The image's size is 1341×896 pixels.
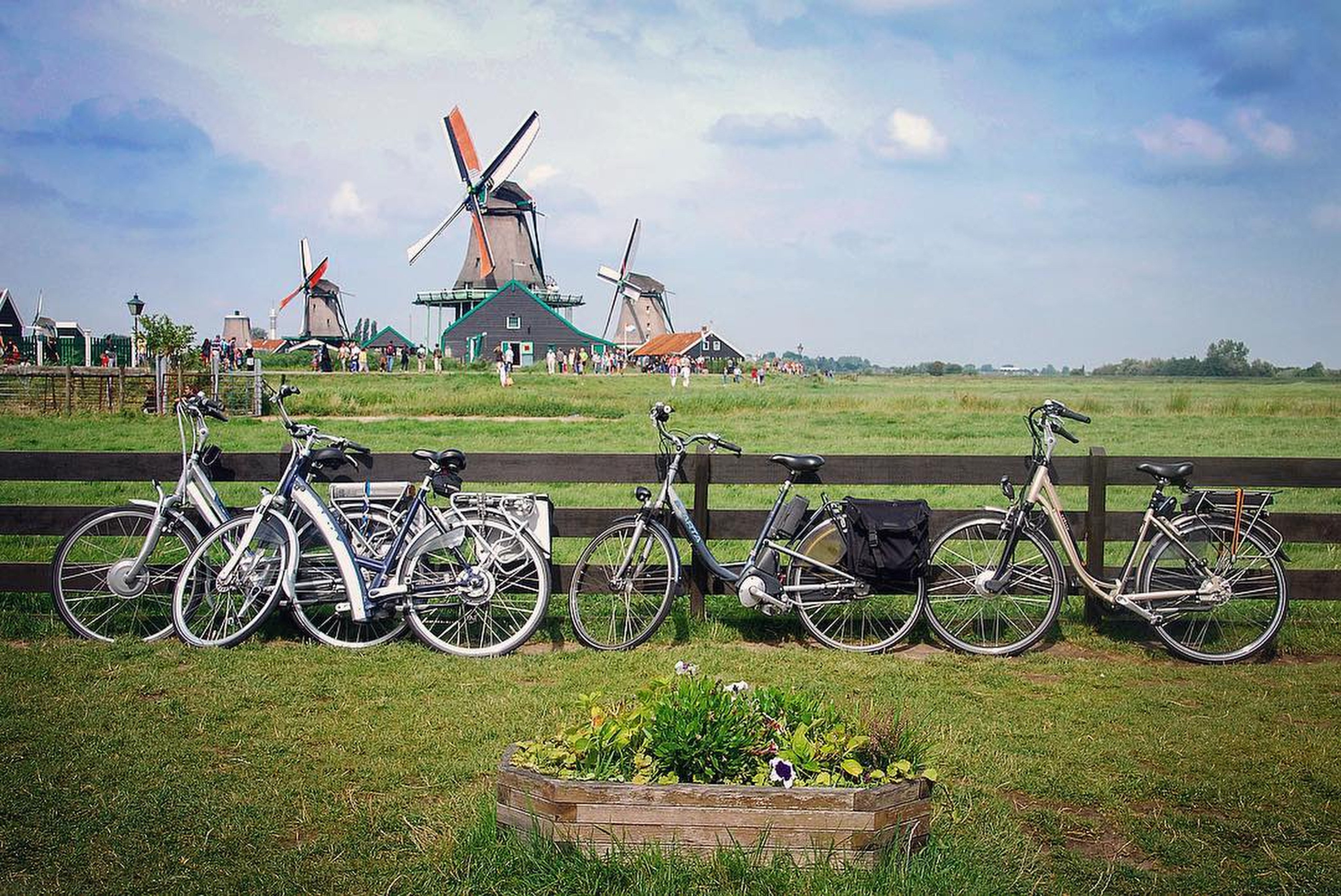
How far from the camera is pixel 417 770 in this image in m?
4.25

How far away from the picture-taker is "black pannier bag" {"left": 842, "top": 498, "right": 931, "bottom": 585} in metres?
6.07

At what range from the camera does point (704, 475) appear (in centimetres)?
670

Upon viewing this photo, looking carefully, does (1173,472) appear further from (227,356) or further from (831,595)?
(227,356)

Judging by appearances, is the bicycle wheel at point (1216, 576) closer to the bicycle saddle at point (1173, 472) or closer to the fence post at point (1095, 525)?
the bicycle saddle at point (1173, 472)

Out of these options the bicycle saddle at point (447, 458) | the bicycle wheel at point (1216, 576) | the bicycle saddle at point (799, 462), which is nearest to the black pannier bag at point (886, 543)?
the bicycle saddle at point (799, 462)

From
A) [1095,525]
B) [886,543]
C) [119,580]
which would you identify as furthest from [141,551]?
[1095,525]

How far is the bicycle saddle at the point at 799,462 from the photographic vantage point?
630cm

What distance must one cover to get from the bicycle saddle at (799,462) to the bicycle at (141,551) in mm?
3218

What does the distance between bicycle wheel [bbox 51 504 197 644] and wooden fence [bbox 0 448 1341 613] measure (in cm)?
29

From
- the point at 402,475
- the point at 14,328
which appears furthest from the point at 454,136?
the point at 402,475

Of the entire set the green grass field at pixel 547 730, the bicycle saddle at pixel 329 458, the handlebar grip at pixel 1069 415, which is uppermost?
the handlebar grip at pixel 1069 415

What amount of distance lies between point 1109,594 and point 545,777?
4286 mm

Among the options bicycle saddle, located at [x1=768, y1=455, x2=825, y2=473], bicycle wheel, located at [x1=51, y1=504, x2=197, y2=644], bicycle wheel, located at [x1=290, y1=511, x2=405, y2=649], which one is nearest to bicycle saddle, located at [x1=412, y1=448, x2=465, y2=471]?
bicycle wheel, located at [x1=290, y1=511, x2=405, y2=649]

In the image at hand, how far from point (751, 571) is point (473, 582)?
1.58 metres
